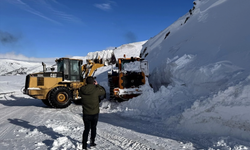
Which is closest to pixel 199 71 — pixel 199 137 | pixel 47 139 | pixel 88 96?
pixel 199 137

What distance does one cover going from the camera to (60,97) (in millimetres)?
9461

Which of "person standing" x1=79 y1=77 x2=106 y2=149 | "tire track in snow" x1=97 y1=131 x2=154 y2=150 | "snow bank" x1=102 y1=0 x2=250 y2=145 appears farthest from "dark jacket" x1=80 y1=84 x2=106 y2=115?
"snow bank" x1=102 y1=0 x2=250 y2=145

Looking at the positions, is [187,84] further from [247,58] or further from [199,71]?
Result: [247,58]

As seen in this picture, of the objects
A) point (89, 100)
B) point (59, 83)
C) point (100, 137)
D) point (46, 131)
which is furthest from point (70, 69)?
point (89, 100)

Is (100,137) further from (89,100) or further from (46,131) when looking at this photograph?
(46,131)

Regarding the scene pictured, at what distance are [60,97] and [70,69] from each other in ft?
5.77

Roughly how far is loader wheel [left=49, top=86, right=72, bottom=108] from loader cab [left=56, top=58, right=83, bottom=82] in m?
0.87

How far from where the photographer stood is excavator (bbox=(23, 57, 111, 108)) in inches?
367

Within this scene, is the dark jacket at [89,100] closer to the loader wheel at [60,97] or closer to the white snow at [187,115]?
the white snow at [187,115]

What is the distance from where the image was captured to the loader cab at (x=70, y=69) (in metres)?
10.2

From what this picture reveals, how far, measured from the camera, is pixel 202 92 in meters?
6.79

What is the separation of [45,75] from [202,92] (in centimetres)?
761

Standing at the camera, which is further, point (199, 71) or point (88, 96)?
point (199, 71)

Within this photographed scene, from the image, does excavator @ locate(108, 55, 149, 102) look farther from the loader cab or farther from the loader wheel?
the loader wheel
